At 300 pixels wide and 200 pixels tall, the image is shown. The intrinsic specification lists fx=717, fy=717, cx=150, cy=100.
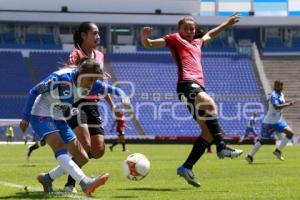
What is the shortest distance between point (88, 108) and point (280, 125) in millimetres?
9640

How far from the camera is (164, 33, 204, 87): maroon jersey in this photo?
9968mm

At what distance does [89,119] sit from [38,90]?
1.40m

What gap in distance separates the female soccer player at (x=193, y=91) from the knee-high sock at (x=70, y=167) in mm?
2291

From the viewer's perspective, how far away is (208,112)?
971cm

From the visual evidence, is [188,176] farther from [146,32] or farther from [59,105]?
[59,105]

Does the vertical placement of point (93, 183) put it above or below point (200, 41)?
below

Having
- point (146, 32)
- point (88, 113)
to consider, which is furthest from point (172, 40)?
point (88, 113)

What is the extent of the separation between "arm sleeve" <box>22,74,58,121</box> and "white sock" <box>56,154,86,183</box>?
62 cm

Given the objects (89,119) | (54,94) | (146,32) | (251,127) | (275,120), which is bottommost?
(251,127)

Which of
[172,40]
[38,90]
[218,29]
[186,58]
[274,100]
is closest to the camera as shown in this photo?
[38,90]

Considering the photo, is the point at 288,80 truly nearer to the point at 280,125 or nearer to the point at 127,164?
the point at 280,125

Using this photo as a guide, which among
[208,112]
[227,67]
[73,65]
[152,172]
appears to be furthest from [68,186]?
[227,67]

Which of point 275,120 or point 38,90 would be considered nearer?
point 38,90

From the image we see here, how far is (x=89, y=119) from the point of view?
9.42 meters
